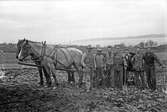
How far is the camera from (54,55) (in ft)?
18.5

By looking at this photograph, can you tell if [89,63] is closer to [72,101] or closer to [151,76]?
[151,76]

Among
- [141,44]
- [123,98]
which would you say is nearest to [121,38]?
[141,44]

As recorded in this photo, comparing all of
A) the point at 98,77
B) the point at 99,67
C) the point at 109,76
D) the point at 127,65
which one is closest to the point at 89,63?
the point at 99,67

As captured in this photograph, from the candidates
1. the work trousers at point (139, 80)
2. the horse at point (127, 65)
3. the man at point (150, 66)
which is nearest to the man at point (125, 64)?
the horse at point (127, 65)

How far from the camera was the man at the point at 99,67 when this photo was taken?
571 cm

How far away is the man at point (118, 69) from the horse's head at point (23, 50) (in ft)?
6.48

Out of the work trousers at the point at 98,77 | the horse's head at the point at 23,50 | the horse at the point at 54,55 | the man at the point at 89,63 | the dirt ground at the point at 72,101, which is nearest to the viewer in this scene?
the dirt ground at the point at 72,101

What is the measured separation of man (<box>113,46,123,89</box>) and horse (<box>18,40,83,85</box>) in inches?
33.7

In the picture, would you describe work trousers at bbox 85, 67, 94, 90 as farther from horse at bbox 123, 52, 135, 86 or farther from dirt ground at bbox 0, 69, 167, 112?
dirt ground at bbox 0, 69, 167, 112

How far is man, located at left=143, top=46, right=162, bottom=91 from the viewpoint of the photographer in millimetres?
5711

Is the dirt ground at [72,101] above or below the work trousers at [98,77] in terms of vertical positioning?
below

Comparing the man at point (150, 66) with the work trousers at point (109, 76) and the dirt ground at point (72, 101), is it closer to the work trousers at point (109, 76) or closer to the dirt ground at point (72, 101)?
the dirt ground at point (72, 101)

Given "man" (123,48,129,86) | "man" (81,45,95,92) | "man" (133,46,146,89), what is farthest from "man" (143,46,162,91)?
"man" (81,45,95,92)

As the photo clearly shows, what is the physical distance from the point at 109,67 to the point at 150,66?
96cm
